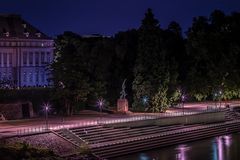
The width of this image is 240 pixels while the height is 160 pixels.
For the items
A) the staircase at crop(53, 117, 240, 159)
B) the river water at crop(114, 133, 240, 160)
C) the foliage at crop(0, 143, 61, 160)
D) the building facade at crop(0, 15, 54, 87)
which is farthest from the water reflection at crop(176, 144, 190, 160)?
the building facade at crop(0, 15, 54, 87)

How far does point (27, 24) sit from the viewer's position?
87938 mm

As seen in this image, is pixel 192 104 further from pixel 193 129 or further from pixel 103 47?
pixel 193 129

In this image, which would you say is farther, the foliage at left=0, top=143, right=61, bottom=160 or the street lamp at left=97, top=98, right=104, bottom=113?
the street lamp at left=97, top=98, right=104, bottom=113

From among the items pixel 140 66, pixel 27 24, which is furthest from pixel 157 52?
pixel 27 24

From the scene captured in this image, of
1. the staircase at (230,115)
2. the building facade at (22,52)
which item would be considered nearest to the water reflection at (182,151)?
the staircase at (230,115)

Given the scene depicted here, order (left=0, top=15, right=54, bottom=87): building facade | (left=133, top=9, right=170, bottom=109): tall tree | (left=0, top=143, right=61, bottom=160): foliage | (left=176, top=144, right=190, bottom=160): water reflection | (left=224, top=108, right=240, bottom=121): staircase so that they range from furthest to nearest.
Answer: (left=0, top=15, right=54, bottom=87): building facade → (left=224, top=108, right=240, bottom=121): staircase → (left=133, top=9, right=170, bottom=109): tall tree → (left=176, top=144, right=190, bottom=160): water reflection → (left=0, top=143, right=61, bottom=160): foliage

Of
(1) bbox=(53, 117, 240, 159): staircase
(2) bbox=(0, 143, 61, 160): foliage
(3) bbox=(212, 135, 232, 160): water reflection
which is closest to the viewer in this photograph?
(2) bbox=(0, 143, 61, 160): foliage

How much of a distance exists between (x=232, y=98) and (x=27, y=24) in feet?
108

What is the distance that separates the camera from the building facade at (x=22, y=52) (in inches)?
3287

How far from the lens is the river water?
46.1 metres

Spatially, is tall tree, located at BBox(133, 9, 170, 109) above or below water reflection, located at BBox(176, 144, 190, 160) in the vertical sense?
above

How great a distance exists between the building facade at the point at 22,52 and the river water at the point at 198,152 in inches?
1391

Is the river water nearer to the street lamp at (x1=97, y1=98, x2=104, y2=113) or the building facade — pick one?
the street lamp at (x1=97, y1=98, x2=104, y2=113)

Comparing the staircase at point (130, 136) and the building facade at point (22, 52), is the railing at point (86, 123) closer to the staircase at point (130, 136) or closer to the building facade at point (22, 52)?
the staircase at point (130, 136)
